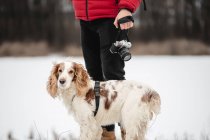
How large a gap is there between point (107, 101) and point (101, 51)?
0.41m

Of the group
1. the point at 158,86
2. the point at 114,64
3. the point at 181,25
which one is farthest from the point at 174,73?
the point at 114,64

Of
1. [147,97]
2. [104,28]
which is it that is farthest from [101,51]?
[147,97]

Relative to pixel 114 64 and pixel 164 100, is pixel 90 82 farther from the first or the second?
pixel 164 100

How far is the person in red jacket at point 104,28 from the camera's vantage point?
301 centimetres

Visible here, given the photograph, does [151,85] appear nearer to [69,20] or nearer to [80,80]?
[69,20]

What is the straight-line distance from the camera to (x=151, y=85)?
7645mm

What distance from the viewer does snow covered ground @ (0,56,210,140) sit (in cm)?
461

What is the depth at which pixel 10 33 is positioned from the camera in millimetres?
11406

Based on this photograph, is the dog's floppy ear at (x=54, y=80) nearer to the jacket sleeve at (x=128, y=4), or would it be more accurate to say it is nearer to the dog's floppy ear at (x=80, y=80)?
the dog's floppy ear at (x=80, y=80)

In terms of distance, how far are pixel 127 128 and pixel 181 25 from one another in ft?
28.9

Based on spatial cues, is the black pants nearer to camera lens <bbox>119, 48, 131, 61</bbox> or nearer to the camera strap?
the camera strap

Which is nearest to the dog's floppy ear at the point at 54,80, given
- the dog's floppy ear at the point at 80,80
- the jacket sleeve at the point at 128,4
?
the dog's floppy ear at the point at 80,80

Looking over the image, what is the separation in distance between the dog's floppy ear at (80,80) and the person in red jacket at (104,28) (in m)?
0.26

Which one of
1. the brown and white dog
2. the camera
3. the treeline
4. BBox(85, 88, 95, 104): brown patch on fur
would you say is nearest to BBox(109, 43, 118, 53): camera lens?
the camera
